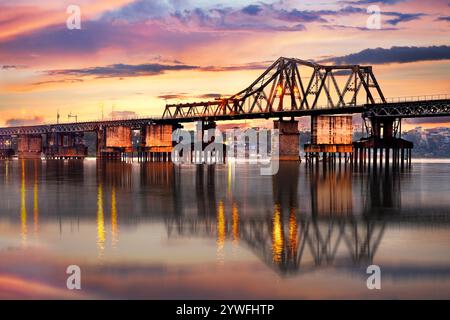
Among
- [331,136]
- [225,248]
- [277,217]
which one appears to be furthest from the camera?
[331,136]

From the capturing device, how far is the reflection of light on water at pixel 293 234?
28.6 m

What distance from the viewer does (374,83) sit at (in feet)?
563

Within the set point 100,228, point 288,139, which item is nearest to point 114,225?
point 100,228

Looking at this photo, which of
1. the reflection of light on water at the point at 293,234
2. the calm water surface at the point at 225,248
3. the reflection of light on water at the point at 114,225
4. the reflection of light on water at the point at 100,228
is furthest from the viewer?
the reflection of light on water at the point at 114,225

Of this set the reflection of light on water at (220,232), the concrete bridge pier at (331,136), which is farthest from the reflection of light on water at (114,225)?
the concrete bridge pier at (331,136)

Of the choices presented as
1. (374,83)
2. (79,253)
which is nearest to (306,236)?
(79,253)

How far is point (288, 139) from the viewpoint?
184 m

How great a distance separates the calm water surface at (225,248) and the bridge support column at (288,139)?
13023 cm

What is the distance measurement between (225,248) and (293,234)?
5.24 metres

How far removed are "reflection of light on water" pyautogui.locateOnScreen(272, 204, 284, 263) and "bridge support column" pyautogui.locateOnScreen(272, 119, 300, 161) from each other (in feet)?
460

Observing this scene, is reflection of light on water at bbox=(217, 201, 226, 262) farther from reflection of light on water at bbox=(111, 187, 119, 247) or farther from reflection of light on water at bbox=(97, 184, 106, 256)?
reflection of light on water at bbox=(97, 184, 106, 256)

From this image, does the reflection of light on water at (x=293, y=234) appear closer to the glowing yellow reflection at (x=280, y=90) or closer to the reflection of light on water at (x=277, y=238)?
the reflection of light on water at (x=277, y=238)

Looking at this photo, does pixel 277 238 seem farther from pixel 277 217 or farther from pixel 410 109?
pixel 410 109

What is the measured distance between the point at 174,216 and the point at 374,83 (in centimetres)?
13801
